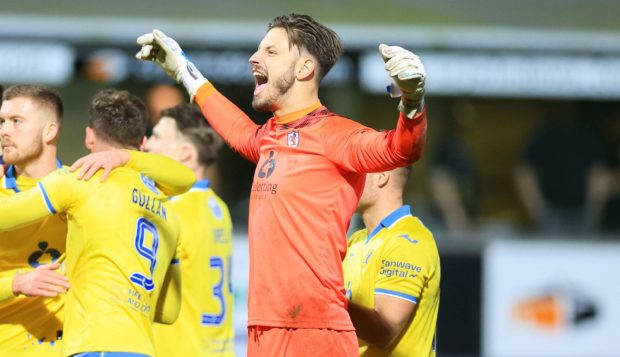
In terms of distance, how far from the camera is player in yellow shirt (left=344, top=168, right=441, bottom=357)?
556 cm

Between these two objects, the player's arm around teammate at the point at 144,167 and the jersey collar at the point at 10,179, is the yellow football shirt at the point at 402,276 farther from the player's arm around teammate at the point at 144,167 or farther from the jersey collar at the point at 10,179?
the jersey collar at the point at 10,179

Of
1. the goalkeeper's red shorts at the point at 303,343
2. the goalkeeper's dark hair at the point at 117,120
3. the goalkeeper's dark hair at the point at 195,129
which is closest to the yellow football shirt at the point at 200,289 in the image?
the goalkeeper's dark hair at the point at 195,129

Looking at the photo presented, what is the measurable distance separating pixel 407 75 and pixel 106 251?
193cm

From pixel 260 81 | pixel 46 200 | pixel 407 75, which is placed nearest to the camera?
pixel 407 75

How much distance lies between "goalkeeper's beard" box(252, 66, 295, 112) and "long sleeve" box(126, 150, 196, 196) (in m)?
1.01

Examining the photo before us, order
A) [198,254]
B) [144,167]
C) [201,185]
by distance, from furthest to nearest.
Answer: [201,185] < [198,254] < [144,167]

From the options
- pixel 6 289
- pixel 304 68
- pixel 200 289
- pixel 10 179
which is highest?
pixel 304 68

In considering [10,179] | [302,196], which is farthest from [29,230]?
[302,196]

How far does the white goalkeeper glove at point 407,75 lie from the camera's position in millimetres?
4355

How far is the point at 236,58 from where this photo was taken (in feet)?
40.8

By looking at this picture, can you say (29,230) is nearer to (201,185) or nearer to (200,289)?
(200,289)

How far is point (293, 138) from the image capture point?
5.05 metres

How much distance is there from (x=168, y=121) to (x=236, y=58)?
15.3 feet

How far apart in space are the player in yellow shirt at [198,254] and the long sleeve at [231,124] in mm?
2009
